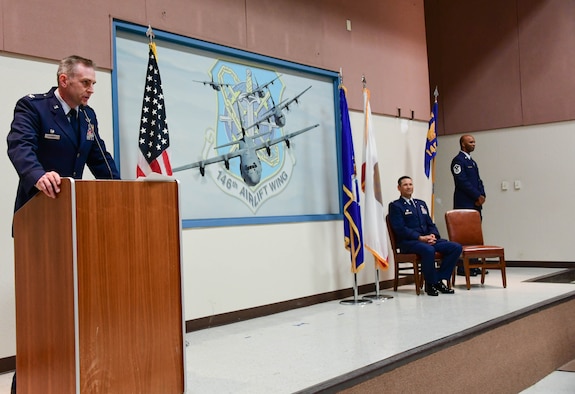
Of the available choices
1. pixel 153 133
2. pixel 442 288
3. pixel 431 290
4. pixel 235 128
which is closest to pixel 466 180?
pixel 442 288

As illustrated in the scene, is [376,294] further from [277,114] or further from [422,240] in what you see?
[277,114]

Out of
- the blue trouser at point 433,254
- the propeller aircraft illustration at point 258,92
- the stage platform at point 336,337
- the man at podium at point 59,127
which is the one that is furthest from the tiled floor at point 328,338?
the propeller aircraft illustration at point 258,92

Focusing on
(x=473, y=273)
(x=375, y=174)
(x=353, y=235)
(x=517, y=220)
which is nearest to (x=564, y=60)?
(x=517, y=220)

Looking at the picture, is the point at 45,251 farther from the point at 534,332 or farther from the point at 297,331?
the point at 534,332

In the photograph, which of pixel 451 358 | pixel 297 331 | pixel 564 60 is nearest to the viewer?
pixel 451 358

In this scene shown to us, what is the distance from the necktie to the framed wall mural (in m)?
1.35

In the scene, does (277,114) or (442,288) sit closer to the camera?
(277,114)

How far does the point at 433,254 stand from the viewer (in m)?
4.94

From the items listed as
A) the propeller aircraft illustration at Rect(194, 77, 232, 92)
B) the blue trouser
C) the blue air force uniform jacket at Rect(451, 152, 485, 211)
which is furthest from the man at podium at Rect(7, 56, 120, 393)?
the blue air force uniform jacket at Rect(451, 152, 485, 211)

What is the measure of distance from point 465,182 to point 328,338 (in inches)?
128

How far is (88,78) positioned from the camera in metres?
2.17

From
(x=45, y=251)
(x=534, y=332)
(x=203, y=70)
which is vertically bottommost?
(x=534, y=332)

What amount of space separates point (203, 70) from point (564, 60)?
4.99 meters

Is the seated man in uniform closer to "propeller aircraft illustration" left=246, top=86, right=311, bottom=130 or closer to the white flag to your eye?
the white flag
